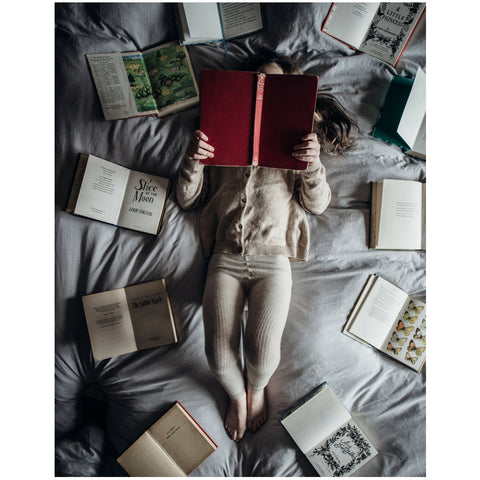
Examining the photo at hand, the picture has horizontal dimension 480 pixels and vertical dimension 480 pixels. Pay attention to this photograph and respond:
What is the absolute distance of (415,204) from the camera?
114cm

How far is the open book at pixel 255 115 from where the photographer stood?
2.60ft

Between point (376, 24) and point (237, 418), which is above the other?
point (376, 24)

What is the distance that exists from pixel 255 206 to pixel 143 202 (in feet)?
1.26

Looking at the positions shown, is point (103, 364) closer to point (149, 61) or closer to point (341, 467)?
point (341, 467)

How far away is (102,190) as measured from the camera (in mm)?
1075

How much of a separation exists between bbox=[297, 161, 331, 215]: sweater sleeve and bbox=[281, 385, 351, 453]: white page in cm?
57

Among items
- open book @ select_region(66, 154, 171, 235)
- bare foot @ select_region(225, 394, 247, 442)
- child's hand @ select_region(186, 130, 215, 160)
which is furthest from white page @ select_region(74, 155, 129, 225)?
bare foot @ select_region(225, 394, 247, 442)

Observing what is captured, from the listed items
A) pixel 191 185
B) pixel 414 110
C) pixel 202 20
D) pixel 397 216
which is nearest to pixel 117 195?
pixel 191 185

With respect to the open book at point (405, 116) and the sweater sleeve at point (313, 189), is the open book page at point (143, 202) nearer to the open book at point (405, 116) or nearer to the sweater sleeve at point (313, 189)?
the sweater sleeve at point (313, 189)

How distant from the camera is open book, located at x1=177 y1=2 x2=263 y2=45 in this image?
42.8 inches

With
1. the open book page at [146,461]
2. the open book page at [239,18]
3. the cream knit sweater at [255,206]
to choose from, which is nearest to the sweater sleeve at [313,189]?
the cream knit sweater at [255,206]

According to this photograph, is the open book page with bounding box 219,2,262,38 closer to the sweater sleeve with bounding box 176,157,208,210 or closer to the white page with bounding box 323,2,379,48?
the white page with bounding box 323,2,379,48

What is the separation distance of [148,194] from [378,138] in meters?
0.83

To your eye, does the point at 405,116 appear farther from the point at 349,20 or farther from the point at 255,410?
the point at 255,410
